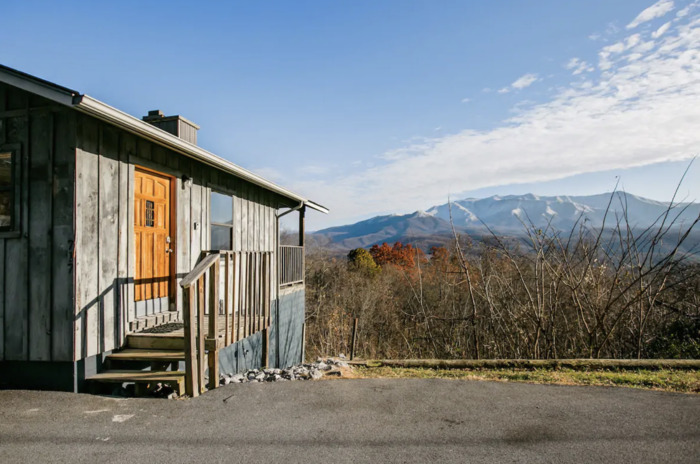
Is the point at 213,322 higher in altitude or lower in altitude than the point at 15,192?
lower

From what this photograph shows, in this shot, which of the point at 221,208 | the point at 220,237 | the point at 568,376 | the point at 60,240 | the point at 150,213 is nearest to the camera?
the point at 60,240

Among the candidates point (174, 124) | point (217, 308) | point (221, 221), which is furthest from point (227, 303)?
point (174, 124)

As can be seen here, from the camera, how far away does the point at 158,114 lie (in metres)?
8.32

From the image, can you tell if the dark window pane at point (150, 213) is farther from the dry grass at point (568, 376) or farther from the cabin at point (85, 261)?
the dry grass at point (568, 376)

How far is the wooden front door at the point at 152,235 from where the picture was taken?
5.95 metres

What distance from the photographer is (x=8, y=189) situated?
16.3ft

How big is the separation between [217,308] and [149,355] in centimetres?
96

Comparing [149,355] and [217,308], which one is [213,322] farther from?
[149,355]

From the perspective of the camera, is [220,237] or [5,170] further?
[220,237]

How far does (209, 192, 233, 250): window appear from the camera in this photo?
26.5ft

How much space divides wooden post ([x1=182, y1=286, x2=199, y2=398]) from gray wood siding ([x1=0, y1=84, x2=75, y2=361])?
124cm

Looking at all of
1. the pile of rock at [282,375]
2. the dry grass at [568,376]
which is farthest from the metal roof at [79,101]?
the dry grass at [568,376]

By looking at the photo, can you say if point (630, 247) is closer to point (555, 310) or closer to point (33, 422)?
point (555, 310)

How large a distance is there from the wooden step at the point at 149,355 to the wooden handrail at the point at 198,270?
3.17 ft
